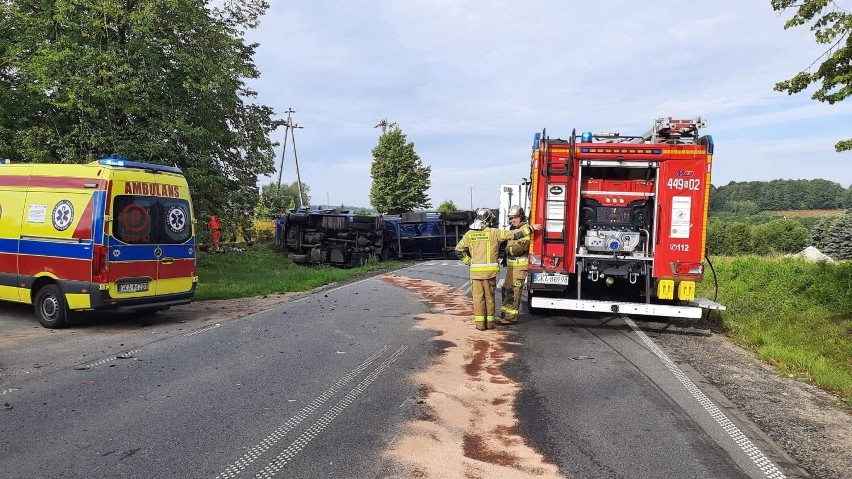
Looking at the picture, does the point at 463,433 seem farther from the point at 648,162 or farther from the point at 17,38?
the point at 17,38

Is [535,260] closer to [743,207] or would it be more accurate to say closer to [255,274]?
[255,274]

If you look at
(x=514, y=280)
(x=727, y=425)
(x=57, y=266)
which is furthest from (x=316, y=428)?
(x=57, y=266)

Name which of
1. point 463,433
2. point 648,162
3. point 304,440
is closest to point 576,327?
point 648,162

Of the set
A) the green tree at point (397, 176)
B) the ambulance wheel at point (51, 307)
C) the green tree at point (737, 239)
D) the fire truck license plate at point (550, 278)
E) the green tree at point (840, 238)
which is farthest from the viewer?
the green tree at point (397, 176)

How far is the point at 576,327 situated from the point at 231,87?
11.0 meters

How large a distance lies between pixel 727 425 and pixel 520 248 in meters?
4.60

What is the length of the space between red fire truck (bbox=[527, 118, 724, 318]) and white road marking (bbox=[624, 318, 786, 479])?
1.63 metres

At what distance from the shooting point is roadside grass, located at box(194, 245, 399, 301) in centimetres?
1349

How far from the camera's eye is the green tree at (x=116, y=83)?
12.8 metres

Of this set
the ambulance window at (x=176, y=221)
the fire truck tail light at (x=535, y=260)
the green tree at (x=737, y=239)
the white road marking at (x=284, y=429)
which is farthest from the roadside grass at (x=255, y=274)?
the green tree at (x=737, y=239)

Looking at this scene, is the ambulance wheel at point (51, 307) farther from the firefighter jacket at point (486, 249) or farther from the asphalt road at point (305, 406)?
the firefighter jacket at point (486, 249)

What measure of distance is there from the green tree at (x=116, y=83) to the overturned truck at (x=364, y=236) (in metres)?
7.20

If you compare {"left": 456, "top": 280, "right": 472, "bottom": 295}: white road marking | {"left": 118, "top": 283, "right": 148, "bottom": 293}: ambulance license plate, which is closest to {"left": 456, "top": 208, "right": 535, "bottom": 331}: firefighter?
{"left": 456, "top": 280, "right": 472, "bottom": 295}: white road marking

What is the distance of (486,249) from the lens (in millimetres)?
8719
